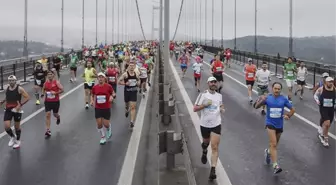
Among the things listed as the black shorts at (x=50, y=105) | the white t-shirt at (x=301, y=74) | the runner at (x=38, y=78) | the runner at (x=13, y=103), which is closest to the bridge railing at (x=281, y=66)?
the white t-shirt at (x=301, y=74)

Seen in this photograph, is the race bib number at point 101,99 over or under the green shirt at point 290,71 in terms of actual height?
under

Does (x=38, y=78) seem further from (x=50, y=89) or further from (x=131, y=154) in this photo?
(x=131, y=154)

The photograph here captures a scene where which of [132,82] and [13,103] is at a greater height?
[132,82]

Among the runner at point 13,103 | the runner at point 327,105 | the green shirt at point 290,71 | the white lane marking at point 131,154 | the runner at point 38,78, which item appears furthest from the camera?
the green shirt at point 290,71

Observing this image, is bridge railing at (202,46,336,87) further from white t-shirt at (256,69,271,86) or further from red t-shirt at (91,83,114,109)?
red t-shirt at (91,83,114,109)

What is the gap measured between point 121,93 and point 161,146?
14838mm

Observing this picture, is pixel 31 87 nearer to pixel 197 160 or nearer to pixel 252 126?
pixel 252 126

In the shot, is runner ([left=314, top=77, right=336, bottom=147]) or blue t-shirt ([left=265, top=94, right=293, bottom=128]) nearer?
blue t-shirt ([left=265, top=94, right=293, bottom=128])

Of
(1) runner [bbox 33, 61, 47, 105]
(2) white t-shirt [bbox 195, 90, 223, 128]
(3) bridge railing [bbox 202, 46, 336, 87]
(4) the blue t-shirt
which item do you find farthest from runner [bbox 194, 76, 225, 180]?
(3) bridge railing [bbox 202, 46, 336, 87]

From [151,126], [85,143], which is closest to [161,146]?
[85,143]

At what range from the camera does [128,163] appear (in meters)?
9.17

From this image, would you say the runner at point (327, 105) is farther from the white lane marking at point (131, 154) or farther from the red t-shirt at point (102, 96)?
the red t-shirt at point (102, 96)

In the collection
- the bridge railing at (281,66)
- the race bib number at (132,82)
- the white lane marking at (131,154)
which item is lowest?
the white lane marking at (131,154)

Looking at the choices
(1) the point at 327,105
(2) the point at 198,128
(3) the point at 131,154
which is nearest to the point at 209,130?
(3) the point at 131,154
